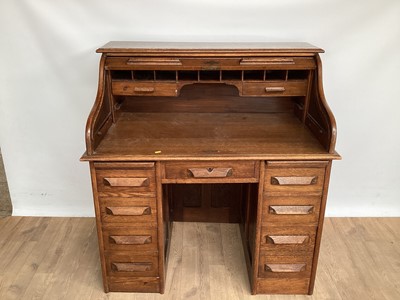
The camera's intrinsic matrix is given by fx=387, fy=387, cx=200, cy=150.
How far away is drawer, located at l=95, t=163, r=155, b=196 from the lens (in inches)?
70.8

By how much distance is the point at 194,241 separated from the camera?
8.29 ft

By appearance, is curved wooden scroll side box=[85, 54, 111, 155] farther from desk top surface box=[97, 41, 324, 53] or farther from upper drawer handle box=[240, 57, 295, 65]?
upper drawer handle box=[240, 57, 295, 65]

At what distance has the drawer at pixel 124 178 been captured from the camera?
1798mm

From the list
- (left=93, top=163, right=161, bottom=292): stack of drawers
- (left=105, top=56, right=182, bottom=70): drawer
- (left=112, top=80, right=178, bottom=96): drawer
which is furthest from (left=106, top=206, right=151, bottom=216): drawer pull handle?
(left=105, top=56, right=182, bottom=70): drawer

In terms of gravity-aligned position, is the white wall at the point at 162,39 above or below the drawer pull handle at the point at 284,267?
above

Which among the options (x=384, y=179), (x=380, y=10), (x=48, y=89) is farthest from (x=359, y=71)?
(x=48, y=89)

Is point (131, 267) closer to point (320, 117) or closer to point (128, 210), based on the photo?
point (128, 210)

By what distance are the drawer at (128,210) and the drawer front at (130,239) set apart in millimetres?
52

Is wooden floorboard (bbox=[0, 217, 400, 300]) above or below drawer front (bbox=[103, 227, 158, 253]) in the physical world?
below

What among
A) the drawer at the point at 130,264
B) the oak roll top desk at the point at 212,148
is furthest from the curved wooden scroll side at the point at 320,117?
the drawer at the point at 130,264

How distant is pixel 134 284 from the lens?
2.08 m

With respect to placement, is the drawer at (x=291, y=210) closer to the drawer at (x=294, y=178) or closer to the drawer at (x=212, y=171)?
the drawer at (x=294, y=178)

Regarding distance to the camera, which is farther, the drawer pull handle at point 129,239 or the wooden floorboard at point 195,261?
the wooden floorboard at point 195,261

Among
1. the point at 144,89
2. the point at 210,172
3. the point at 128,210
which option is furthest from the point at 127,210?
the point at 144,89
